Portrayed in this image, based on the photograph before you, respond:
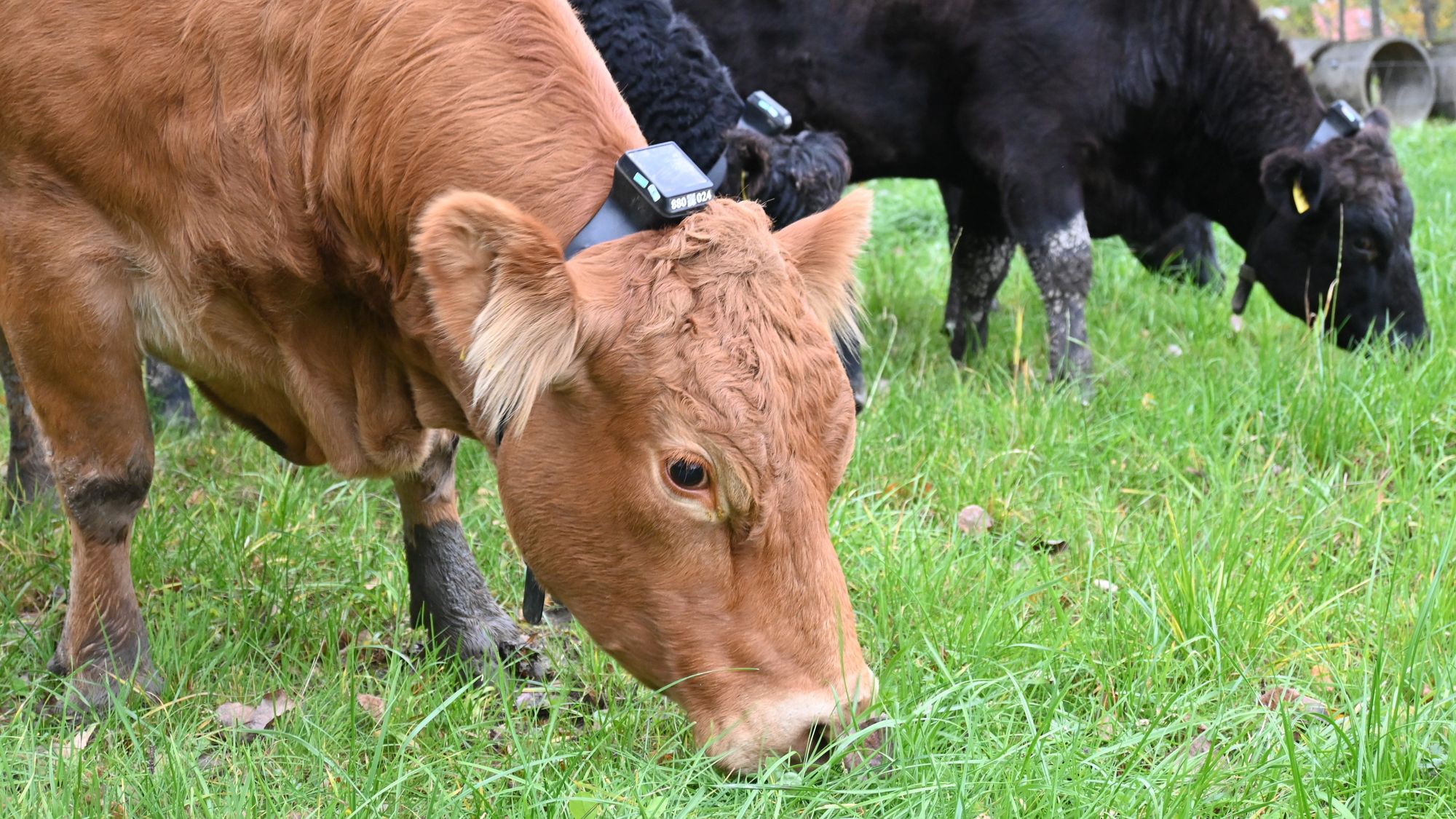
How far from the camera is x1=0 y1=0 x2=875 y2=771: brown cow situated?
2.16 m

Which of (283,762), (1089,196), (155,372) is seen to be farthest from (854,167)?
(283,762)

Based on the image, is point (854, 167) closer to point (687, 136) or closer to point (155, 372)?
point (687, 136)

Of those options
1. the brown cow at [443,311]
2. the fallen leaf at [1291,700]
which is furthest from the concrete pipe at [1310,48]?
the brown cow at [443,311]

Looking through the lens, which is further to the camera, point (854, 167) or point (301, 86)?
point (854, 167)

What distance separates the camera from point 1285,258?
5.88 meters

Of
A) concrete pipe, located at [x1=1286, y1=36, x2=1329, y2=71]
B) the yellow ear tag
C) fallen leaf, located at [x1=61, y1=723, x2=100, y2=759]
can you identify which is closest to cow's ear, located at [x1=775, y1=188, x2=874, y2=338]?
fallen leaf, located at [x1=61, y1=723, x2=100, y2=759]

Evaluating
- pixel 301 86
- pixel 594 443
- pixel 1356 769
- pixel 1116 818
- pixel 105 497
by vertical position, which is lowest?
pixel 105 497

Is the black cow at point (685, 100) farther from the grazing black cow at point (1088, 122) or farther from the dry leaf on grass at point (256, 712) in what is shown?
the grazing black cow at point (1088, 122)

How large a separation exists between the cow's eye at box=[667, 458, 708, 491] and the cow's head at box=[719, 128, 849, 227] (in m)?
1.50

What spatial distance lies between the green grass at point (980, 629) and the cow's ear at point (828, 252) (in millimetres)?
805

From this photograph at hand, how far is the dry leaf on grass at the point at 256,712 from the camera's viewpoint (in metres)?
2.81

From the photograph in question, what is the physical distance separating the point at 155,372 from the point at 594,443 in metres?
3.51

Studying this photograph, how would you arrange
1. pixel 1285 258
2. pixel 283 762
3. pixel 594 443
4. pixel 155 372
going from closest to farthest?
pixel 594 443, pixel 283 762, pixel 155 372, pixel 1285 258

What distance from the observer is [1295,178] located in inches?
224
